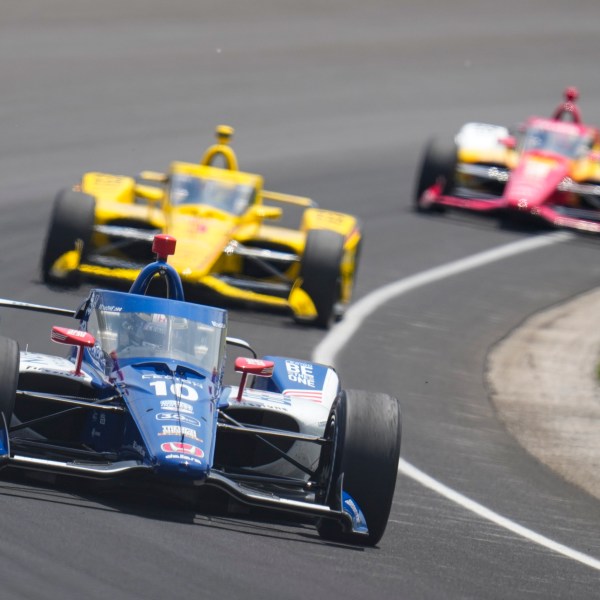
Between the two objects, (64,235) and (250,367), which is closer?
(250,367)

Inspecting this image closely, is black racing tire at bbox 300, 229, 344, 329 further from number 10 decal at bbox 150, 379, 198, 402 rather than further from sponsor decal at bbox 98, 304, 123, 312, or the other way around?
number 10 decal at bbox 150, 379, 198, 402

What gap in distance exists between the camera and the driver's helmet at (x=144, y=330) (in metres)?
10.1

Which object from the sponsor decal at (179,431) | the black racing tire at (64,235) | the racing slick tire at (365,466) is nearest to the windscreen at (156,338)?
the sponsor decal at (179,431)

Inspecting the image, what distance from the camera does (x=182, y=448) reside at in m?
8.95

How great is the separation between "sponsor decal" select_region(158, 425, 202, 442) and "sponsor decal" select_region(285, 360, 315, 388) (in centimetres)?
180

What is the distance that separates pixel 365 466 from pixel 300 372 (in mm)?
1787

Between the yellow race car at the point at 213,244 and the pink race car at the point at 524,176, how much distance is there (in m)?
6.17

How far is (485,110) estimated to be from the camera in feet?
107

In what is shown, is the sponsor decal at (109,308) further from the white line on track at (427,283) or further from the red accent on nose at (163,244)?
the white line on track at (427,283)

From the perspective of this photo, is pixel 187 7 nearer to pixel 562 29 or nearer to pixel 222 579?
pixel 562 29

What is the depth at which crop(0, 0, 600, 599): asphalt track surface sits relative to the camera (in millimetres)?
8594

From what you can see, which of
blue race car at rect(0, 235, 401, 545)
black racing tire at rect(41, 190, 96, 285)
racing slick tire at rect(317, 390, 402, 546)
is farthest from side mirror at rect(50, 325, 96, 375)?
black racing tire at rect(41, 190, 96, 285)

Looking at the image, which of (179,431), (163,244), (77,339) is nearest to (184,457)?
(179,431)

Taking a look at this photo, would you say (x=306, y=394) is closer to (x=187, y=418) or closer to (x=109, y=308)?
(x=109, y=308)
